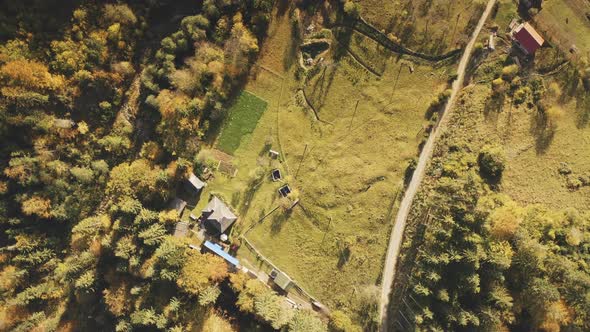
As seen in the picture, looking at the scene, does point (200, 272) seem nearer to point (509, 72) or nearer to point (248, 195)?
point (248, 195)

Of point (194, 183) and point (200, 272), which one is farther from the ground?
point (194, 183)

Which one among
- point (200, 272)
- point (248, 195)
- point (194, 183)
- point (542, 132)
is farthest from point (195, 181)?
point (542, 132)

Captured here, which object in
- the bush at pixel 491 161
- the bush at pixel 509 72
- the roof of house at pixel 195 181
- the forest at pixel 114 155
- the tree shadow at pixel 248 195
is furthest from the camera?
the tree shadow at pixel 248 195

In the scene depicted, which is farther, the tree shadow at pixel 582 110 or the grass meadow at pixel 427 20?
the grass meadow at pixel 427 20

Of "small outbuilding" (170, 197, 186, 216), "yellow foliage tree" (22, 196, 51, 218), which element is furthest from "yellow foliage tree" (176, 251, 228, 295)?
"yellow foliage tree" (22, 196, 51, 218)

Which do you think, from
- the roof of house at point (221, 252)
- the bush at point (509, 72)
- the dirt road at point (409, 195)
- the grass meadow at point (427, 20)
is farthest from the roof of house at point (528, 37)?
the roof of house at point (221, 252)

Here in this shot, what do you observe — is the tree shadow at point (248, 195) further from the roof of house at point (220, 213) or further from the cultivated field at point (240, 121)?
the cultivated field at point (240, 121)

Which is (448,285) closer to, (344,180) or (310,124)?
(344,180)

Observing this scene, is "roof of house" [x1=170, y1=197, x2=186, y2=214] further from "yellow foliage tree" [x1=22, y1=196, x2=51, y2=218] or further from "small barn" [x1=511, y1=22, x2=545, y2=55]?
"small barn" [x1=511, y1=22, x2=545, y2=55]
